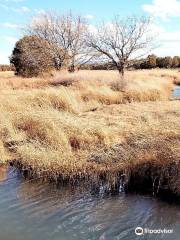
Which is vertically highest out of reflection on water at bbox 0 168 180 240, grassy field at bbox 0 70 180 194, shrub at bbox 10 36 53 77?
shrub at bbox 10 36 53 77

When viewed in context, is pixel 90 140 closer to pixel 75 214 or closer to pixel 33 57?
pixel 75 214

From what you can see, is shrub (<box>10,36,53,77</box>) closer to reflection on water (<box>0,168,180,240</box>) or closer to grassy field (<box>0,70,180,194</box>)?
grassy field (<box>0,70,180,194</box>)

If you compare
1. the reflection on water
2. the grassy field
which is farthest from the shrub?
the reflection on water

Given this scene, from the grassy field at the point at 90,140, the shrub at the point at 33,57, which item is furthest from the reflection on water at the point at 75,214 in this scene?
the shrub at the point at 33,57

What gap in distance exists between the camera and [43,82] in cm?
2153

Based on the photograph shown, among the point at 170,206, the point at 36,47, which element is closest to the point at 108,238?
the point at 170,206

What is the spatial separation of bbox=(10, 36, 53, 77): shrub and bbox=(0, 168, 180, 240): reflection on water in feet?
80.7

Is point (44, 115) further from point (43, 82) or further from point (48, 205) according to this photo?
point (43, 82)

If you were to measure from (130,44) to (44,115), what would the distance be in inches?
632

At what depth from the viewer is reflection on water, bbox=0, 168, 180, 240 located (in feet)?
17.2

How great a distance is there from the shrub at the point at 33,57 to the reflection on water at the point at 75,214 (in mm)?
24582

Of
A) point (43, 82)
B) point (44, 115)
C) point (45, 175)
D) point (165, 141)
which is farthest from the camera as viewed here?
point (43, 82)

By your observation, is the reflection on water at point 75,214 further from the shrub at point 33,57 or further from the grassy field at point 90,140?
the shrub at point 33,57

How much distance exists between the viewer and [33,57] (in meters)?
30.9
